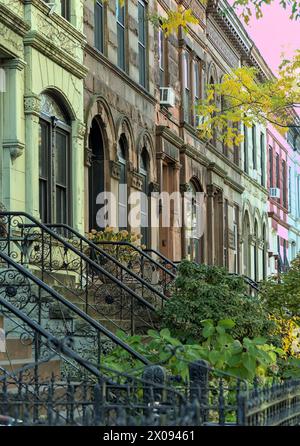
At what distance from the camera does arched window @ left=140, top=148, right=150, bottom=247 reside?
25.3 m

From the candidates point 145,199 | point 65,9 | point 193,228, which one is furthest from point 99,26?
point 193,228

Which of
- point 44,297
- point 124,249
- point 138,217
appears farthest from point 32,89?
point 138,217

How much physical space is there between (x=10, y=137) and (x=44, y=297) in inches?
150

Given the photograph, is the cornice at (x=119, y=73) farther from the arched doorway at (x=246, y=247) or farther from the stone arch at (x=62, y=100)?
the arched doorway at (x=246, y=247)

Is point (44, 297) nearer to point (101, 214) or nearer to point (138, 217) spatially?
point (101, 214)

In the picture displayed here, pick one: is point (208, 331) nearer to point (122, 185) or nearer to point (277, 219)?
point (122, 185)

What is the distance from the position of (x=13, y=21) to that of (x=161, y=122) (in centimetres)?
1070

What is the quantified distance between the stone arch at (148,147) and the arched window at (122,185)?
86cm

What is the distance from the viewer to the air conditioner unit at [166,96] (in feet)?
89.7

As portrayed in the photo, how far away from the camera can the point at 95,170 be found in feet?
72.5

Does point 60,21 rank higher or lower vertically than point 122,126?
higher

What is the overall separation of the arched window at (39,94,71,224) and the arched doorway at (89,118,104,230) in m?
2.07

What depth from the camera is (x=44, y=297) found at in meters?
14.4
